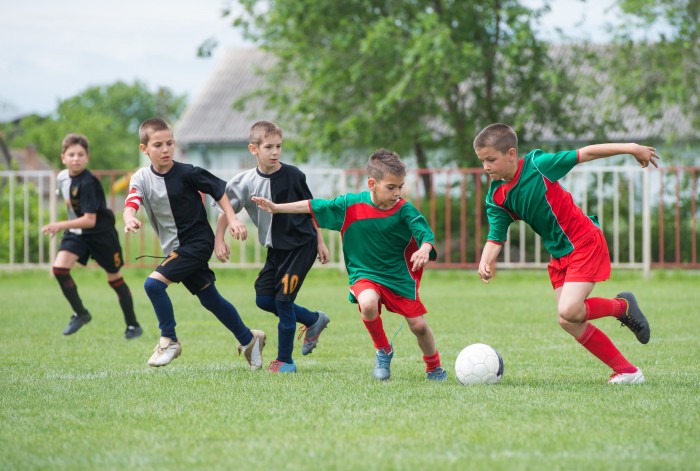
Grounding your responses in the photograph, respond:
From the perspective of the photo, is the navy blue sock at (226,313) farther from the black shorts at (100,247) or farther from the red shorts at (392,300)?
the black shorts at (100,247)

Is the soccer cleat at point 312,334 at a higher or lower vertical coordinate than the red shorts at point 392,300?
lower

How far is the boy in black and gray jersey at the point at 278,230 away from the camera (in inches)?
276

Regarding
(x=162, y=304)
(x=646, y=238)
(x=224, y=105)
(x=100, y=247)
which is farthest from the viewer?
(x=224, y=105)

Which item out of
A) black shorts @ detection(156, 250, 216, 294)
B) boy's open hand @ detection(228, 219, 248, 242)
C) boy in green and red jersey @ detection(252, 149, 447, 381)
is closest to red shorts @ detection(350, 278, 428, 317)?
boy in green and red jersey @ detection(252, 149, 447, 381)

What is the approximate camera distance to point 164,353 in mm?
6855

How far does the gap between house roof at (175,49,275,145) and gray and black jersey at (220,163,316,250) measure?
122ft

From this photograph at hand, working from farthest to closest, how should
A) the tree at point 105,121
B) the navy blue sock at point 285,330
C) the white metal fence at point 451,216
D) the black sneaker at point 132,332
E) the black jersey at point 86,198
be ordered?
the tree at point 105,121, the white metal fence at point 451,216, the black jersey at point 86,198, the black sneaker at point 132,332, the navy blue sock at point 285,330

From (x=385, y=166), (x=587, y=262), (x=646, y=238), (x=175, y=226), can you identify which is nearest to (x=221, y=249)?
(x=175, y=226)

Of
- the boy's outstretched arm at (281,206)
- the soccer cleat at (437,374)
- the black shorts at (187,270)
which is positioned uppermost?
the boy's outstretched arm at (281,206)

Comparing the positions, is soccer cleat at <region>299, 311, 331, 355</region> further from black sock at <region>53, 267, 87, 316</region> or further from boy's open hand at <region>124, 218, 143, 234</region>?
black sock at <region>53, 267, 87, 316</region>

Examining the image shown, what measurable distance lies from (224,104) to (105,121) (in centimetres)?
2653

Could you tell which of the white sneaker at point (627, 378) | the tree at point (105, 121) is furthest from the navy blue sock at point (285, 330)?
the tree at point (105, 121)

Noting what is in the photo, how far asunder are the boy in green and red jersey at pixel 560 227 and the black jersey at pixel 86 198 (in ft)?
14.6

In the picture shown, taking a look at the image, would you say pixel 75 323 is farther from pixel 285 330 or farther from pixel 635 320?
pixel 635 320
